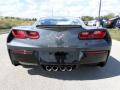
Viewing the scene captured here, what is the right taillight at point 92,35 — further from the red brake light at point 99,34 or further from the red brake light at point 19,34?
the red brake light at point 19,34

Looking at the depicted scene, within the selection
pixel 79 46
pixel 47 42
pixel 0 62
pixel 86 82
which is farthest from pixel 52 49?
pixel 0 62

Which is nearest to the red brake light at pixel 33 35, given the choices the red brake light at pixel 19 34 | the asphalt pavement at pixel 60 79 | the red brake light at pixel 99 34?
the red brake light at pixel 19 34

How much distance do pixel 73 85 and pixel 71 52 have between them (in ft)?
2.15

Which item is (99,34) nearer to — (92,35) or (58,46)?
(92,35)

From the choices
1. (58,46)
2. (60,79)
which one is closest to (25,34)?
(58,46)

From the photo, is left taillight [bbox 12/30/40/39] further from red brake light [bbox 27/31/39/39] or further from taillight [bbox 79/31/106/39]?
taillight [bbox 79/31/106/39]

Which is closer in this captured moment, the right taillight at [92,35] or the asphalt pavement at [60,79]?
the asphalt pavement at [60,79]

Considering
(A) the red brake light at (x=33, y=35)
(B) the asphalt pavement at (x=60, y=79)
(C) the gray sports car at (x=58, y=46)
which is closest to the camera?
(B) the asphalt pavement at (x=60, y=79)

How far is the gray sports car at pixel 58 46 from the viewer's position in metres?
5.44

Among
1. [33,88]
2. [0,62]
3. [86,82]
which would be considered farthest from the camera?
[0,62]

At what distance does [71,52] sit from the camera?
544 cm

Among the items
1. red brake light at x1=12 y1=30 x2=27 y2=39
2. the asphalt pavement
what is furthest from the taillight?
red brake light at x1=12 y1=30 x2=27 y2=39

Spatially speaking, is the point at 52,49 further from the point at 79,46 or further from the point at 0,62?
the point at 0,62

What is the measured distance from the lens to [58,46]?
17.8 ft
